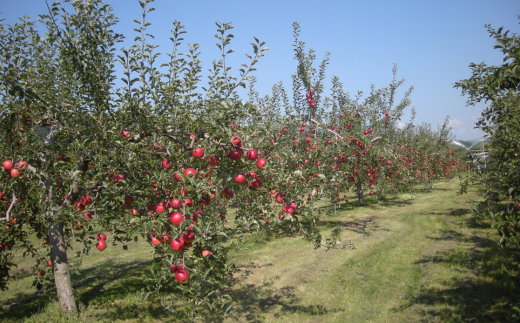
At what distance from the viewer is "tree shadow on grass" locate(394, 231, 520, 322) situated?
5285mm

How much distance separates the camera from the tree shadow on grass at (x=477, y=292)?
5.29m

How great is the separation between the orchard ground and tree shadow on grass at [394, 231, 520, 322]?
2 centimetres

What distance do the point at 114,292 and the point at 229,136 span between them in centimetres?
626

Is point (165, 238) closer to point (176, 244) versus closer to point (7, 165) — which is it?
point (176, 244)

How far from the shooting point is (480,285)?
6.28 m

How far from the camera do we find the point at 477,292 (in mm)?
6023

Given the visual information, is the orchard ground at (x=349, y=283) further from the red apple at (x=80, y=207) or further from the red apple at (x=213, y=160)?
the red apple at (x=213, y=160)

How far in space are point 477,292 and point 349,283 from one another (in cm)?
268

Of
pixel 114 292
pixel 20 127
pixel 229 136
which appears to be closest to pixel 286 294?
pixel 114 292

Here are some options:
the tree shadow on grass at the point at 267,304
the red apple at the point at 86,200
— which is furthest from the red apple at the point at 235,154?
the tree shadow on grass at the point at 267,304

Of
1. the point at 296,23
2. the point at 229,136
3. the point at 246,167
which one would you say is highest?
the point at 296,23

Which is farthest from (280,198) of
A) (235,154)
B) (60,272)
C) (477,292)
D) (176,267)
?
(477,292)

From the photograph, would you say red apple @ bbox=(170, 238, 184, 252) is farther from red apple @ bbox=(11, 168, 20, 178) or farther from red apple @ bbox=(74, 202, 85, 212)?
red apple @ bbox=(11, 168, 20, 178)

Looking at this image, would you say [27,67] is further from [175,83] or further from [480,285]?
[480,285]
